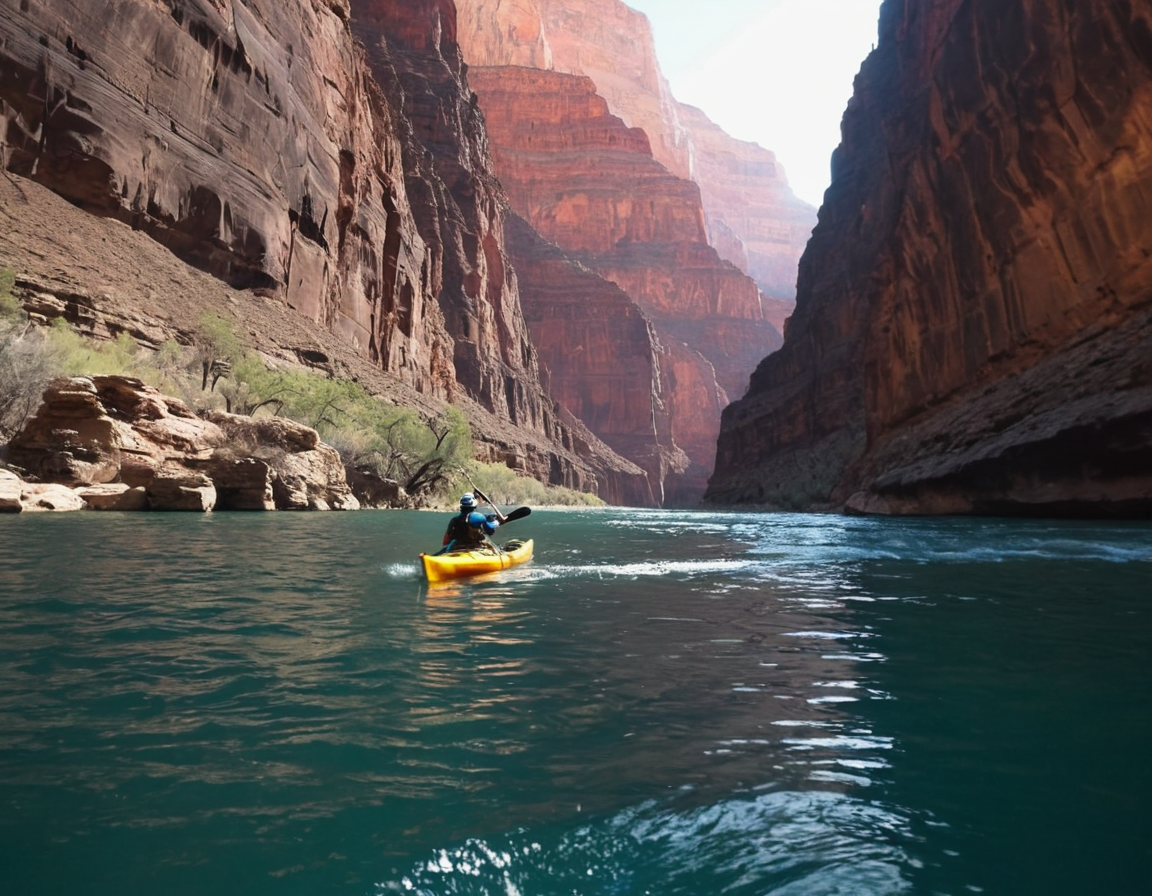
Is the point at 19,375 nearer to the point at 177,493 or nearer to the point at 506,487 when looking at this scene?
the point at 177,493

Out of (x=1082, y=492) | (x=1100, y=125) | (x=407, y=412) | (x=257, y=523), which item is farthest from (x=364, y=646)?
(x=407, y=412)

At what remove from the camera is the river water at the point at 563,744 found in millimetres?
3072

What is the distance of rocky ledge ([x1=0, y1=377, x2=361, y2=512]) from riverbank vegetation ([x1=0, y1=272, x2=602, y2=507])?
2.31m

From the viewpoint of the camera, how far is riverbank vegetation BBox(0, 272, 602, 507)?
2388cm

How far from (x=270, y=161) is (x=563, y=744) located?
194ft

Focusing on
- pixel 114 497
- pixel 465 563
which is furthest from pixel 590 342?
pixel 465 563

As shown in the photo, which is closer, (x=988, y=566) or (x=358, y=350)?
(x=988, y=566)

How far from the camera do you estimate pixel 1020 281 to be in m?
31.9

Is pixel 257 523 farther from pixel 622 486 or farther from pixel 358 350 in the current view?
pixel 622 486

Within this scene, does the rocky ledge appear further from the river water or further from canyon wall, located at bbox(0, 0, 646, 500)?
canyon wall, located at bbox(0, 0, 646, 500)

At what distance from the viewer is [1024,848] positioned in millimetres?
3221

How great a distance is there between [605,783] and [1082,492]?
2466 cm

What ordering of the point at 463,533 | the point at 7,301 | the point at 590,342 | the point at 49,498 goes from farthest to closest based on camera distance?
the point at 590,342 < the point at 7,301 < the point at 49,498 < the point at 463,533

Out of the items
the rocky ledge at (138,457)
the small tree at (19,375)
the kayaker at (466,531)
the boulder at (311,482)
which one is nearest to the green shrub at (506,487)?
the boulder at (311,482)
